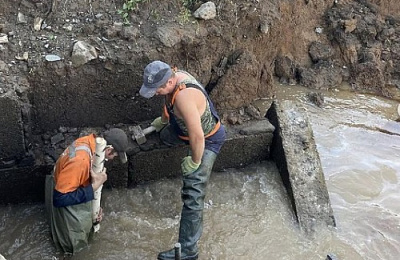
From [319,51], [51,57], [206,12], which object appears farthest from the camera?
[319,51]

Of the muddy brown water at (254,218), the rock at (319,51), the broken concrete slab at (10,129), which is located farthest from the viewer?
the rock at (319,51)

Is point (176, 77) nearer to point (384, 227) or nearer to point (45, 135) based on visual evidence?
point (45, 135)

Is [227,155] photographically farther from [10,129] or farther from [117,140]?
[10,129]

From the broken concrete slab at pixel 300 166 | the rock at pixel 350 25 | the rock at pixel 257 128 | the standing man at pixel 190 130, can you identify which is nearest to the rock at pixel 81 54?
the standing man at pixel 190 130

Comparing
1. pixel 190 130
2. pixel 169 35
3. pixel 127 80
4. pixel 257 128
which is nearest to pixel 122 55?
pixel 127 80

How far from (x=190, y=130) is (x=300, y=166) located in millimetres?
1724

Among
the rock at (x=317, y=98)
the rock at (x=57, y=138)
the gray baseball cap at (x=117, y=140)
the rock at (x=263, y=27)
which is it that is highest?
the rock at (x=263, y=27)

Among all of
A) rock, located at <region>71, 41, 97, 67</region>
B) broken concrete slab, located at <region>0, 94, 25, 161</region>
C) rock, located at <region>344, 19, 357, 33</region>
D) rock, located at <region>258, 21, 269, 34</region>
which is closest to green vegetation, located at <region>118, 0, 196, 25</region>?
rock, located at <region>71, 41, 97, 67</region>

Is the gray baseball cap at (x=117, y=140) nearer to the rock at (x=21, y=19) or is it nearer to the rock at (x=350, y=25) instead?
the rock at (x=21, y=19)

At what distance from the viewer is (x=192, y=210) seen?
4836 millimetres

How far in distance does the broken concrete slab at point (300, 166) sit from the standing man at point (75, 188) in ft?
6.70

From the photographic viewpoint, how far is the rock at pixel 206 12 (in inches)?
239

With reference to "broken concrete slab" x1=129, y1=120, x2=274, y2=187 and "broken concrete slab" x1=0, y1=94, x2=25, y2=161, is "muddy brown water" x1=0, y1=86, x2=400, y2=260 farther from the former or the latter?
"broken concrete slab" x1=0, y1=94, x2=25, y2=161

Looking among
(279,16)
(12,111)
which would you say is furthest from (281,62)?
(12,111)
